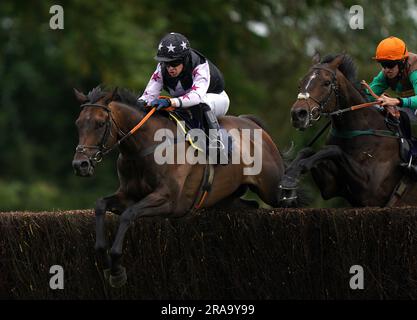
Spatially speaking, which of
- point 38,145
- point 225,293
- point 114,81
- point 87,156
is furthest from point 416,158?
point 38,145

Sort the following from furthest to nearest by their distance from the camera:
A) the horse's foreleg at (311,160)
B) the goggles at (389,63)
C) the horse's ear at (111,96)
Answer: the goggles at (389,63)
the horse's foreleg at (311,160)
the horse's ear at (111,96)

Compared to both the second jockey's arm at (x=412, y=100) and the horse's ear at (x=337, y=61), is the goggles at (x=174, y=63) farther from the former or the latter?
the second jockey's arm at (x=412, y=100)

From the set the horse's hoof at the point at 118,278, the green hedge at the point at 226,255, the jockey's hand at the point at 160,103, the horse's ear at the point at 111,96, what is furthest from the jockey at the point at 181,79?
the horse's hoof at the point at 118,278

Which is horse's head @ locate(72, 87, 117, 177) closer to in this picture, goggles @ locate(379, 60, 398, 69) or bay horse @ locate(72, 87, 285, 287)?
bay horse @ locate(72, 87, 285, 287)

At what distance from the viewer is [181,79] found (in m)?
9.41

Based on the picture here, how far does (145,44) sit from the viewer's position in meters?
22.1

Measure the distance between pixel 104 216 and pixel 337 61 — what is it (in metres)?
2.67

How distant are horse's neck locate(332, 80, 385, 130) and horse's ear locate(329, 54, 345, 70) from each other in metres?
Answer: 0.18

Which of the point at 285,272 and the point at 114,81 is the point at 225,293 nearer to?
the point at 285,272

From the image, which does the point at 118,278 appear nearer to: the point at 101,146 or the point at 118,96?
the point at 101,146

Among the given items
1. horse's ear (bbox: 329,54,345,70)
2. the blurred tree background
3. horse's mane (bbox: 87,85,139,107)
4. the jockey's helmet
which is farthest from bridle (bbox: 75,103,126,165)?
the blurred tree background

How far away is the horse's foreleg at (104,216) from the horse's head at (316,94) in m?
1.68

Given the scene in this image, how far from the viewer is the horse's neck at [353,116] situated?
9.73 m
